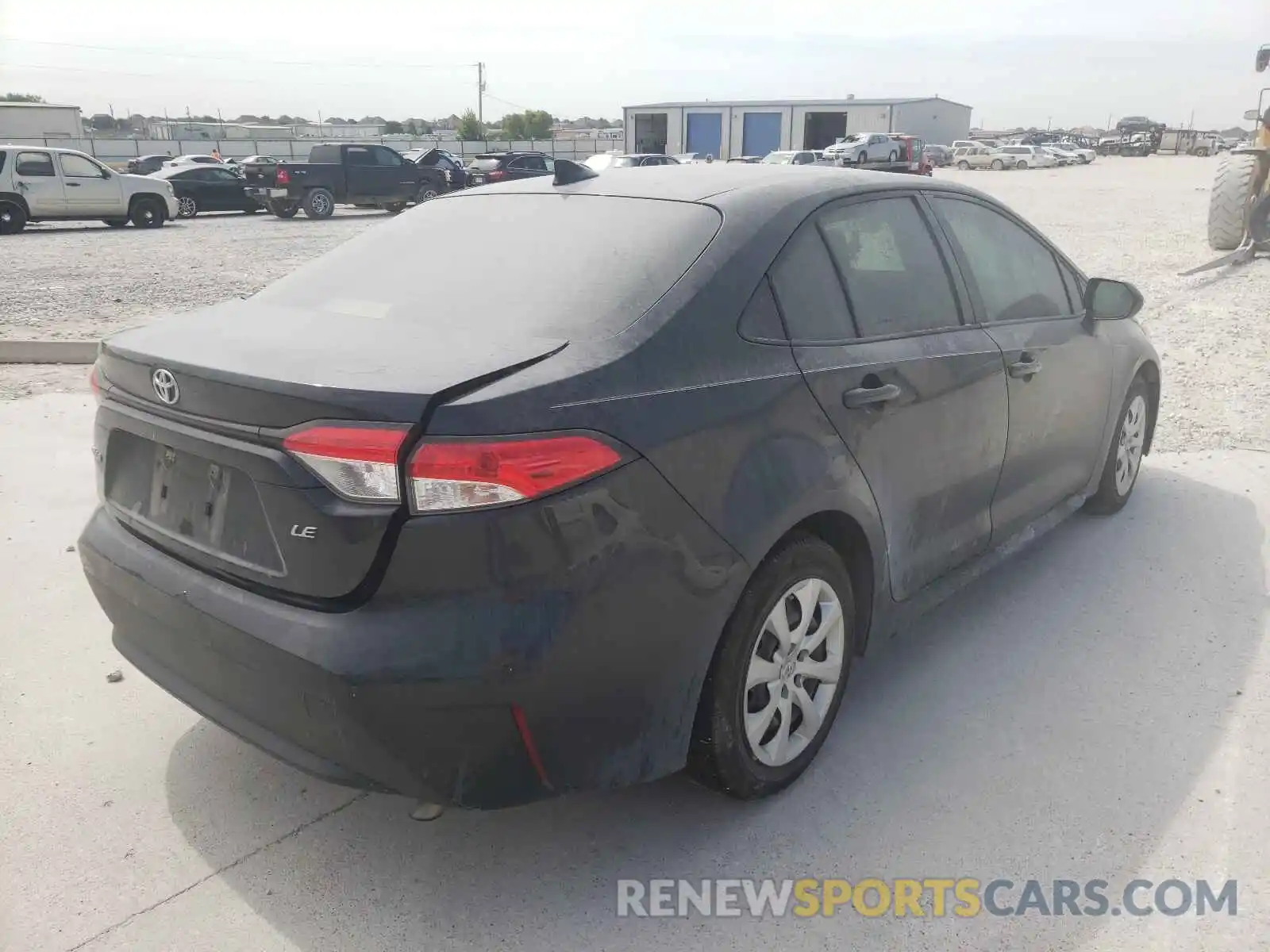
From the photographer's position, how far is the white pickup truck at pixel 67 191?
1923cm

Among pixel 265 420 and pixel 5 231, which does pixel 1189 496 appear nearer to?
pixel 265 420

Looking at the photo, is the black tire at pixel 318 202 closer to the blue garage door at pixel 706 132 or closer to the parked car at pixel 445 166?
the parked car at pixel 445 166

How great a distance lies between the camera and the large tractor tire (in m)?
12.4

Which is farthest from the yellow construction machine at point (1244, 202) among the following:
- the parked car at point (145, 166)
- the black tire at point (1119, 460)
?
the parked car at point (145, 166)

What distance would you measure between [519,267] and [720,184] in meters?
0.70

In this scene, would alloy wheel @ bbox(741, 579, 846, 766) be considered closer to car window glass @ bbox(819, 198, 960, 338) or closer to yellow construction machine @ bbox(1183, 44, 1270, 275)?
car window glass @ bbox(819, 198, 960, 338)

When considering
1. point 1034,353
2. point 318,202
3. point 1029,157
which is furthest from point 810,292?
point 1029,157

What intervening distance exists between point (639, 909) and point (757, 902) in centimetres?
29

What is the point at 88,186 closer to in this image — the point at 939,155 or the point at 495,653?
the point at 495,653

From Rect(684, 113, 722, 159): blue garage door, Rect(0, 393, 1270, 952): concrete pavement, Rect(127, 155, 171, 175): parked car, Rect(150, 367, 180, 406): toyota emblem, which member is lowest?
Rect(0, 393, 1270, 952): concrete pavement

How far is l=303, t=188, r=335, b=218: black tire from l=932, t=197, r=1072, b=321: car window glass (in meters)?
22.4

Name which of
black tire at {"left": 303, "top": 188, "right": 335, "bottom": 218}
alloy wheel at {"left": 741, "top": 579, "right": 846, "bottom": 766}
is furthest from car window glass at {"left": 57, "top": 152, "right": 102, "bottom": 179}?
alloy wheel at {"left": 741, "top": 579, "right": 846, "bottom": 766}

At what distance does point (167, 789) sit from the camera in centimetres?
284

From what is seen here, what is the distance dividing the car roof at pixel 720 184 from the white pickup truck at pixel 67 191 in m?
20.0
